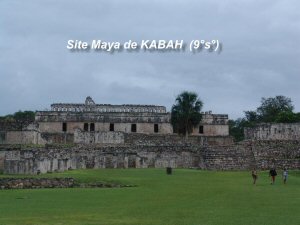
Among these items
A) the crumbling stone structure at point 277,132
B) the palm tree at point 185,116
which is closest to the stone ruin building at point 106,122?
the palm tree at point 185,116

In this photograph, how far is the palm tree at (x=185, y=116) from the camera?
161 ft

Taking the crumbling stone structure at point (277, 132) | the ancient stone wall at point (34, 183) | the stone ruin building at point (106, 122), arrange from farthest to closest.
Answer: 1. the stone ruin building at point (106, 122)
2. the crumbling stone structure at point (277, 132)
3. the ancient stone wall at point (34, 183)

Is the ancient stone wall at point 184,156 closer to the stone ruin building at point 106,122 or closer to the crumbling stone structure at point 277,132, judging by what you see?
the crumbling stone structure at point 277,132

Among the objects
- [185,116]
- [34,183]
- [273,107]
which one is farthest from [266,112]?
[34,183]

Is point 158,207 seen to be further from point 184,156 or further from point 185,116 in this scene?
point 185,116

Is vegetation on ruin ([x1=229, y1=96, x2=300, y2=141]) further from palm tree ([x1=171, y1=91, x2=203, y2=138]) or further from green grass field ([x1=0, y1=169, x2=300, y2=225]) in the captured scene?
green grass field ([x1=0, y1=169, x2=300, y2=225])

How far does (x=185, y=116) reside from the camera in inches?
1933

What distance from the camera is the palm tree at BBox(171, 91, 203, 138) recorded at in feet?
161

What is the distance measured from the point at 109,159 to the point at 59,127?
42.5 ft

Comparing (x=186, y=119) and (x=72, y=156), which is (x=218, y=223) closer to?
(x=72, y=156)

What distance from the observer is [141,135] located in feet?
152

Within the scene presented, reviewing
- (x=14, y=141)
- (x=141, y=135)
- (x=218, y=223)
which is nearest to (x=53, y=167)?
(x=14, y=141)

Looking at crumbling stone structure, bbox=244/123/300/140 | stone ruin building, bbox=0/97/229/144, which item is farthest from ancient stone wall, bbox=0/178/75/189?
crumbling stone structure, bbox=244/123/300/140

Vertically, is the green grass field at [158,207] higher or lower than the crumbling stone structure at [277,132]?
lower
